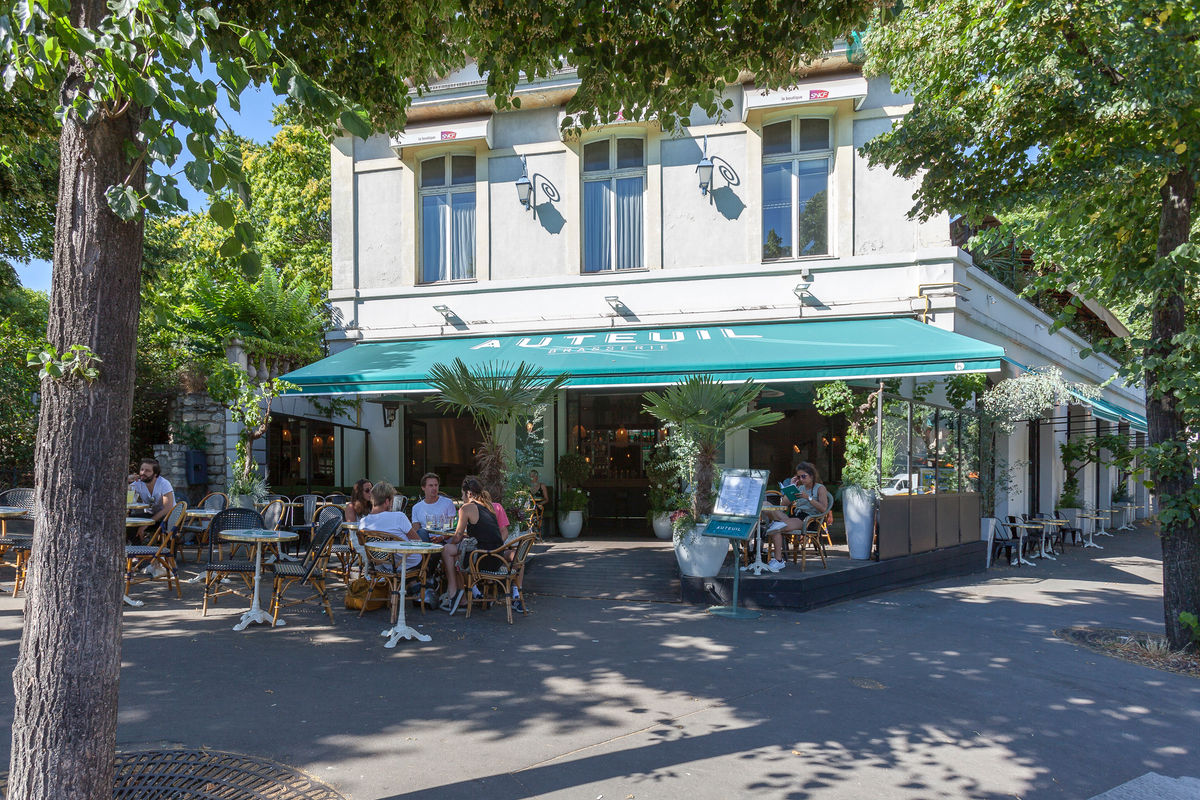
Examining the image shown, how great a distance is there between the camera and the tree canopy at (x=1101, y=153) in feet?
20.7

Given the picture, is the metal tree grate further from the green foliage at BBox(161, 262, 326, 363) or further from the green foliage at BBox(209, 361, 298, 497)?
the green foliage at BBox(161, 262, 326, 363)

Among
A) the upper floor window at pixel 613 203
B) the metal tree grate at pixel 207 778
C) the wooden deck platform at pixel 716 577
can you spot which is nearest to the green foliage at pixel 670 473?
the wooden deck platform at pixel 716 577

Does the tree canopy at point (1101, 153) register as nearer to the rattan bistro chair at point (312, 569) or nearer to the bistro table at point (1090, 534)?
the rattan bistro chair at point (312, 569)

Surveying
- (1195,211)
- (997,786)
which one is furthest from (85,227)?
(1195,211)

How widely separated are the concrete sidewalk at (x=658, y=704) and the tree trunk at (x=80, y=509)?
119 cm

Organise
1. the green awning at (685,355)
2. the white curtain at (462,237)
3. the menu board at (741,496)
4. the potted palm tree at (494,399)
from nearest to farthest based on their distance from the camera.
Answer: the menu board at (741,496) < the potted palm tree at (494,399) < the green awning at (685,355) < the white curtain at (462,237)

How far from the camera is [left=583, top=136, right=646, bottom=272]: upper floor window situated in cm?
1371

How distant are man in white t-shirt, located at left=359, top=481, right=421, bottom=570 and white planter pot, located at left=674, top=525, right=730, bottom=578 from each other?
2.88 m

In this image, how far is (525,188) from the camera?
13750 mm

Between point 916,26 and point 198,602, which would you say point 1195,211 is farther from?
point 198,602

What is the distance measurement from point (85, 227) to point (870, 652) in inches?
241

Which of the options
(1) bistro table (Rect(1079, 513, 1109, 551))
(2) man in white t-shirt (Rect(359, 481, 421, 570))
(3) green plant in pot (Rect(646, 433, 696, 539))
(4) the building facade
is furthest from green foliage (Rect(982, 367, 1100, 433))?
(2) man in white t-shirt (Rect(359, 481, 421, 570))

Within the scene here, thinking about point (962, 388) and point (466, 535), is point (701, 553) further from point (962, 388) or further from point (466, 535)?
point (962, 388)

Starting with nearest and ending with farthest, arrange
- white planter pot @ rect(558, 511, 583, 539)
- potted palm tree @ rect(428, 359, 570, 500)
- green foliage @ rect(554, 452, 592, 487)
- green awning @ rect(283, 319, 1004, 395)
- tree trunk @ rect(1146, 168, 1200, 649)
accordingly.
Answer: tree trunk @ rect(1146, 168, 1200, 649) → potted palm tree @ rect(428, 359, 570, 500) → green awning @ rect(283, 319, 1004, 395) → white planter pot @ rect(558, 511, 583, 539) → green foliage @ rect(554, 452, 592, 487)
